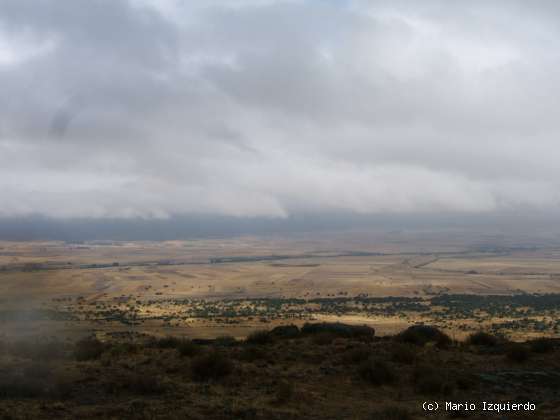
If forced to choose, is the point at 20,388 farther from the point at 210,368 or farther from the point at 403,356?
the point at 403,356

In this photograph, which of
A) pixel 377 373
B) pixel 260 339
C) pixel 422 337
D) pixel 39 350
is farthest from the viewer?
pixel 422 337

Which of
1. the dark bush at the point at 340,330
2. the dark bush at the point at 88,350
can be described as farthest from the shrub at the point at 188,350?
the dark bush at the point at 340,330

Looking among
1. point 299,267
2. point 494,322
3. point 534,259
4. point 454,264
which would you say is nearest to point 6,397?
point 494,322

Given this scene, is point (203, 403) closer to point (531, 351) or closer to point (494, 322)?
point (531, 351)

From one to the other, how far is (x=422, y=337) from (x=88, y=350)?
15296mm

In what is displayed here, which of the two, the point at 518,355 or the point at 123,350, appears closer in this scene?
the point at 518,355

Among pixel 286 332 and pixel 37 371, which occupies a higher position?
pixel 37 371

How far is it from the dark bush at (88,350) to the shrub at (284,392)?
8.79 metres

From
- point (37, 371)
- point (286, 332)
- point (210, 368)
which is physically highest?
point (37, 371)

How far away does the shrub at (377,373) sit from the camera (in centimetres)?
1642

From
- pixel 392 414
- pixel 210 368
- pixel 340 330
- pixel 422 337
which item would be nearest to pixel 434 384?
pixel 392 414

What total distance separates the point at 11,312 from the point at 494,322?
41.3 m

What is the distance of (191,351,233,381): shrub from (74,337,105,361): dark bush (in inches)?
215

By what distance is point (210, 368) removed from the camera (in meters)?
16.7
